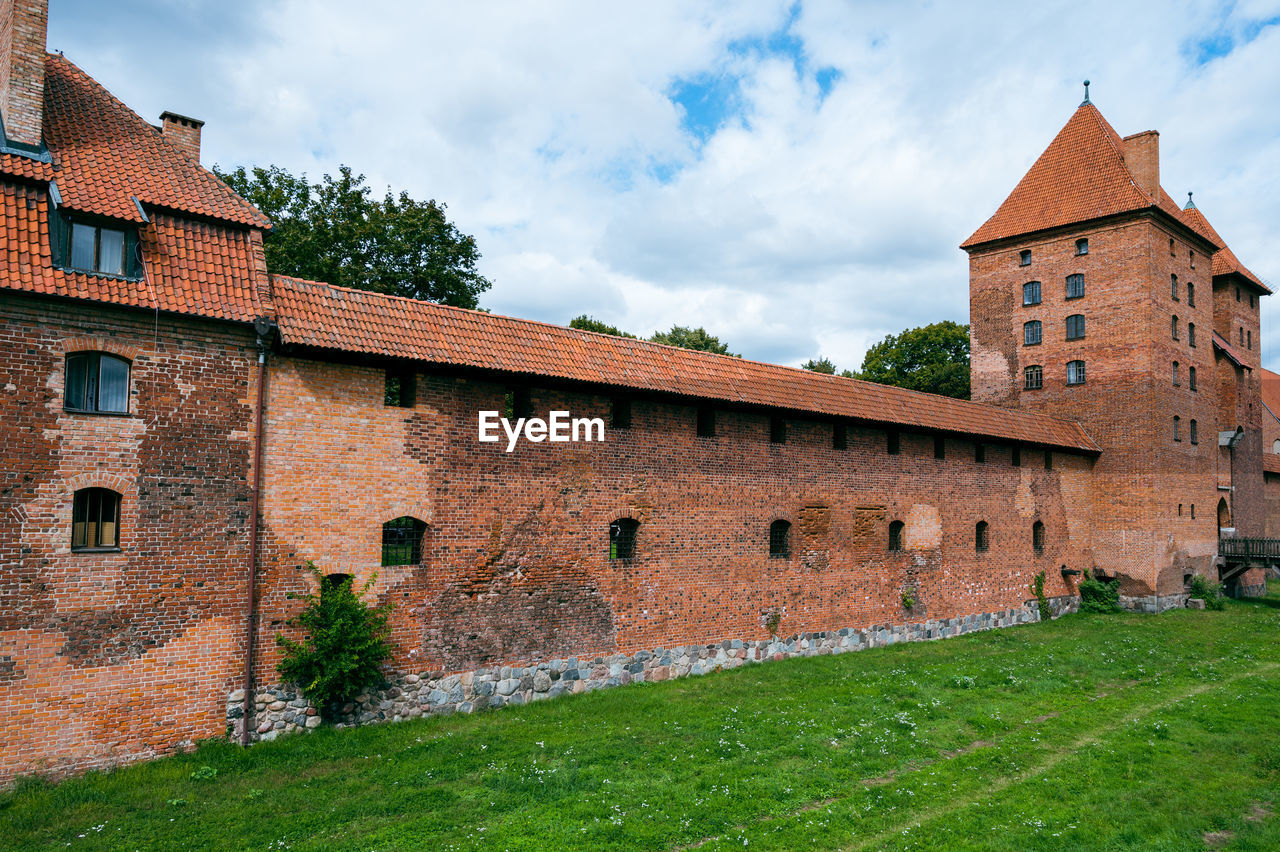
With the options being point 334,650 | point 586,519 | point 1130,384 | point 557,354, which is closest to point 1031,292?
point 1130,384

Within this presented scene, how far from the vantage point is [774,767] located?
941 cm

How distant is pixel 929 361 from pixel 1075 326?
1760 cm

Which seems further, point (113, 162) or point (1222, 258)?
point (1222, 258)

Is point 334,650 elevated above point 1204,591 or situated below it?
above

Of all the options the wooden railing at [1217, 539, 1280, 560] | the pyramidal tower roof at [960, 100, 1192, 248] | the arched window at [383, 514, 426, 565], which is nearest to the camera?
the arched window at [383, 514, 426, 565]

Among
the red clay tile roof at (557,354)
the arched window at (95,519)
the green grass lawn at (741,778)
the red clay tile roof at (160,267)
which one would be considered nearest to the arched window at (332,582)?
the green grass lawn at (741,778)

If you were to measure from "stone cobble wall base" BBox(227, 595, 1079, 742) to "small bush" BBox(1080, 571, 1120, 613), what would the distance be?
1016 centimetres

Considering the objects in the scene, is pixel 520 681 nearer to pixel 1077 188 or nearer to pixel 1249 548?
pixel 1077 188

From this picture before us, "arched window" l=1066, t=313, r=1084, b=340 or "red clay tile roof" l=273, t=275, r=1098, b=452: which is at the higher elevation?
"arched window" l=1066, t=313, r=1084, b=340

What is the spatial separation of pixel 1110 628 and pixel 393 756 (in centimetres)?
1884

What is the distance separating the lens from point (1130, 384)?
77.9ft

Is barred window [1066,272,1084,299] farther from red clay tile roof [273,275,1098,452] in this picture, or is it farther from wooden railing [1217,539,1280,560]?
wooden railing [1217,539,1280,560]

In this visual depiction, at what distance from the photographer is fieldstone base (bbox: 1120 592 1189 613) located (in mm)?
Answer: 23156

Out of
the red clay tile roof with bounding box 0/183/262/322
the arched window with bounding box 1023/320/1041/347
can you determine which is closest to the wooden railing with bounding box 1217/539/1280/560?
the arched window with bounding box 1023/320/1041/347
